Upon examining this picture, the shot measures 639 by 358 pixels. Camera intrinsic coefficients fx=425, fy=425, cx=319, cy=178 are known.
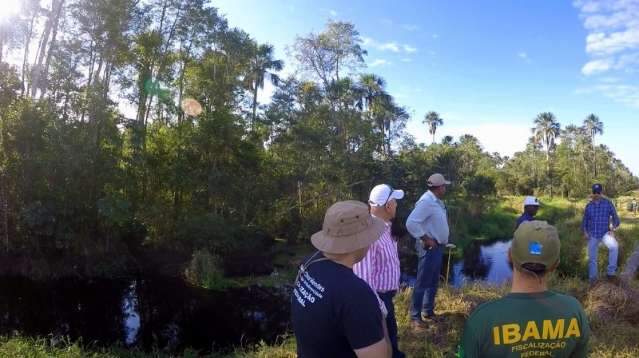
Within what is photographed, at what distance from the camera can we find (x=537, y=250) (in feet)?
5.33

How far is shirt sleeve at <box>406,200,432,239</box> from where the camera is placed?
14.2 feet

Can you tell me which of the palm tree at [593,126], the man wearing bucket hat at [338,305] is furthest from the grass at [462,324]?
the palm tree at [593,126]

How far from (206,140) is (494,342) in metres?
16.8

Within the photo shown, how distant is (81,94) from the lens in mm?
15719

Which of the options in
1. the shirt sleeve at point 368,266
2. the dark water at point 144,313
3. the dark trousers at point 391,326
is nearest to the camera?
the dark trousers at point 391,326

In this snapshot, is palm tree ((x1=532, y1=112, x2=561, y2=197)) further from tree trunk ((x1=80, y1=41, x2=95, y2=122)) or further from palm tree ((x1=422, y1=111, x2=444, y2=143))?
tree trunk ((x1=80, y1=41, x2=95, y2=122))

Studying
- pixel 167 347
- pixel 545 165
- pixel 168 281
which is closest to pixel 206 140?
pixel 168 281

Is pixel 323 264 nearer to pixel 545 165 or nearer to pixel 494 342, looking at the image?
pixel 494 342

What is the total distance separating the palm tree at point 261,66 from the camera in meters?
23.9

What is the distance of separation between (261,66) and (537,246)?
2460cm

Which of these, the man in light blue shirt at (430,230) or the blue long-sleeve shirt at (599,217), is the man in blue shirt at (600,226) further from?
the man in light blue shirt at (430,230)

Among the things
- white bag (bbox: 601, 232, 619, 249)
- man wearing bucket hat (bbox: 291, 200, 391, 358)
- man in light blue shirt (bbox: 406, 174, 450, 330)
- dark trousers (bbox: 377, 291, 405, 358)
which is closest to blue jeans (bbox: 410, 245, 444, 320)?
man in light blue shirt (bbox: 406, 174, 450, 330)

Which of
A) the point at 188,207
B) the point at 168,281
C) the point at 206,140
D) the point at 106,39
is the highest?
the point at 106,39

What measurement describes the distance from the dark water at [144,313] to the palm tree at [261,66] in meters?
13.3
